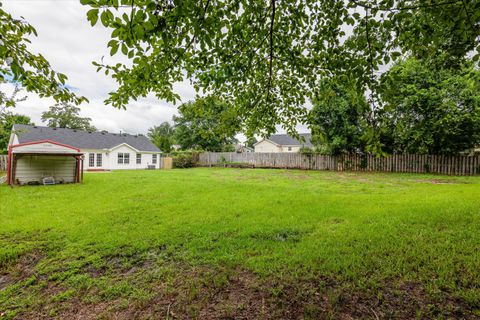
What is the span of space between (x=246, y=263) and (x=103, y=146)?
2417 centimetres

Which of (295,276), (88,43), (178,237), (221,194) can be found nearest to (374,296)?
(295,276)

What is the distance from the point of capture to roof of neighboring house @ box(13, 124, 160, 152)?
64.2 feet

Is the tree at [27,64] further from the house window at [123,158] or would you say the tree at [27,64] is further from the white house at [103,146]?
the house window at [123,158]

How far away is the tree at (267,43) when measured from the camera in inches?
81.2

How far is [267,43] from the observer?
3533 millimetres

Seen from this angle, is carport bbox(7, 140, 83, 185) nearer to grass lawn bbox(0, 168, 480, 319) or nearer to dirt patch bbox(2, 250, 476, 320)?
grass lawn bbox(0, 168, 480, 319)

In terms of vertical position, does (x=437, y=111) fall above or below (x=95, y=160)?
above

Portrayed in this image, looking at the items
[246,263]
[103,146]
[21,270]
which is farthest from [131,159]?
[246,263]

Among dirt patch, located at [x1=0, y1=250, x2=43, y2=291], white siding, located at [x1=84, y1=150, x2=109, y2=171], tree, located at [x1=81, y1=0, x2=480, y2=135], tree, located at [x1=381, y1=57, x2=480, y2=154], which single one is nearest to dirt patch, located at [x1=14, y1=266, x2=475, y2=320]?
dirt patch, located at [x1=0, y1=250, x2=43, y2=291]

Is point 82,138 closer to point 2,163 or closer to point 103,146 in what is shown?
point 103,146

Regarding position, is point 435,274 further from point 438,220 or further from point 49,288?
point 49,288

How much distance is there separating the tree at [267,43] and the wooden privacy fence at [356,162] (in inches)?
432

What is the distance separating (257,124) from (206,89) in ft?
3.36

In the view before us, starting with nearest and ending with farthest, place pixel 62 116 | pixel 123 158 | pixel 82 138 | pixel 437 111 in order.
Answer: pixel 437 111
pixel 82 138
pixel 123 158
pixel 62 116
